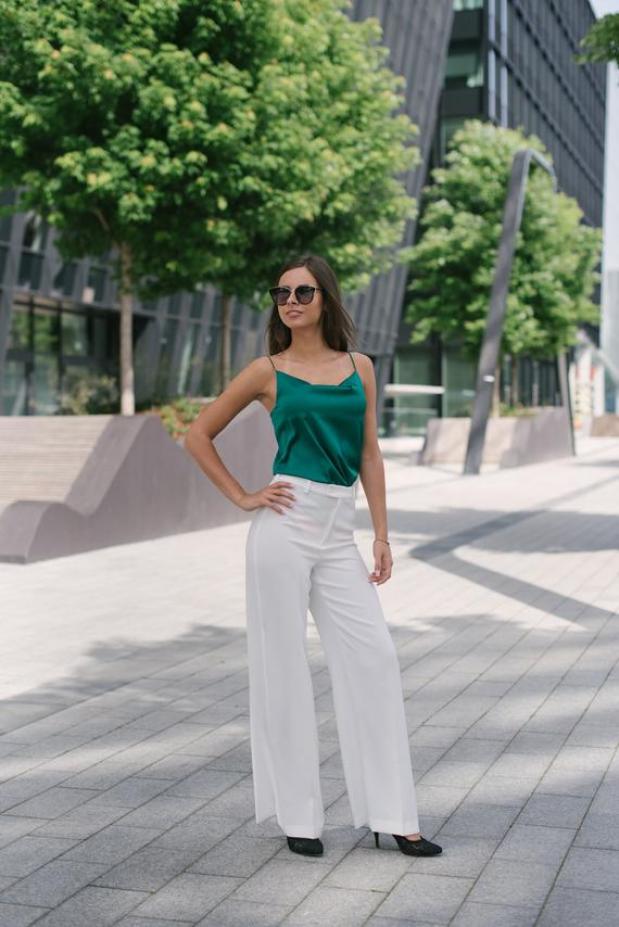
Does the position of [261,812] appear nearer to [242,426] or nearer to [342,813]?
[342,813]

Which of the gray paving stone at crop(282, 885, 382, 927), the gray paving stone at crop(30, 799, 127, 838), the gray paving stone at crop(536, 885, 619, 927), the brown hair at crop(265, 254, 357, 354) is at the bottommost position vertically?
the gray paving stone at crop(30, 799, 127, 838)

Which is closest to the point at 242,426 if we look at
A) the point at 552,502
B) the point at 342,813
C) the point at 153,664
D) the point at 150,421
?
the point at 150,421

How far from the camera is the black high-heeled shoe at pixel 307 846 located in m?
4.23

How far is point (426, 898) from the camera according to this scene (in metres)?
3.83

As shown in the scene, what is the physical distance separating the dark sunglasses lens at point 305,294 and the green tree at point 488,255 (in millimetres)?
30951

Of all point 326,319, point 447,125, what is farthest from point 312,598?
point 447,125

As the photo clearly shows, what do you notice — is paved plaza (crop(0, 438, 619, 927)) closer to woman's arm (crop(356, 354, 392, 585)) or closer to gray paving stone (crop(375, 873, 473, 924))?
gray paving stone (crop(375, 873, 473, 924))

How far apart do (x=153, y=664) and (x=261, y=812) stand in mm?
3430

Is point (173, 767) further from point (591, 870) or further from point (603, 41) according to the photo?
point (603, 41)

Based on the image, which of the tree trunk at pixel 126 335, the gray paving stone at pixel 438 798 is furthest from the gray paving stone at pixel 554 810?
the tree trunk at pixel 126 335

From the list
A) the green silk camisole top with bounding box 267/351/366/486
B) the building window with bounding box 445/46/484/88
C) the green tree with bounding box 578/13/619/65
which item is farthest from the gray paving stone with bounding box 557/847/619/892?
the building window with bounding box 445/46/484/88

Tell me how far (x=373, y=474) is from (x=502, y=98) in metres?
54.4

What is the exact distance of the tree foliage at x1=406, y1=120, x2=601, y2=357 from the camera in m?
35.1

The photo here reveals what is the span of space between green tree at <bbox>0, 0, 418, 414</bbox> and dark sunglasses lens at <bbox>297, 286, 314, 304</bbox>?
37.0ft
